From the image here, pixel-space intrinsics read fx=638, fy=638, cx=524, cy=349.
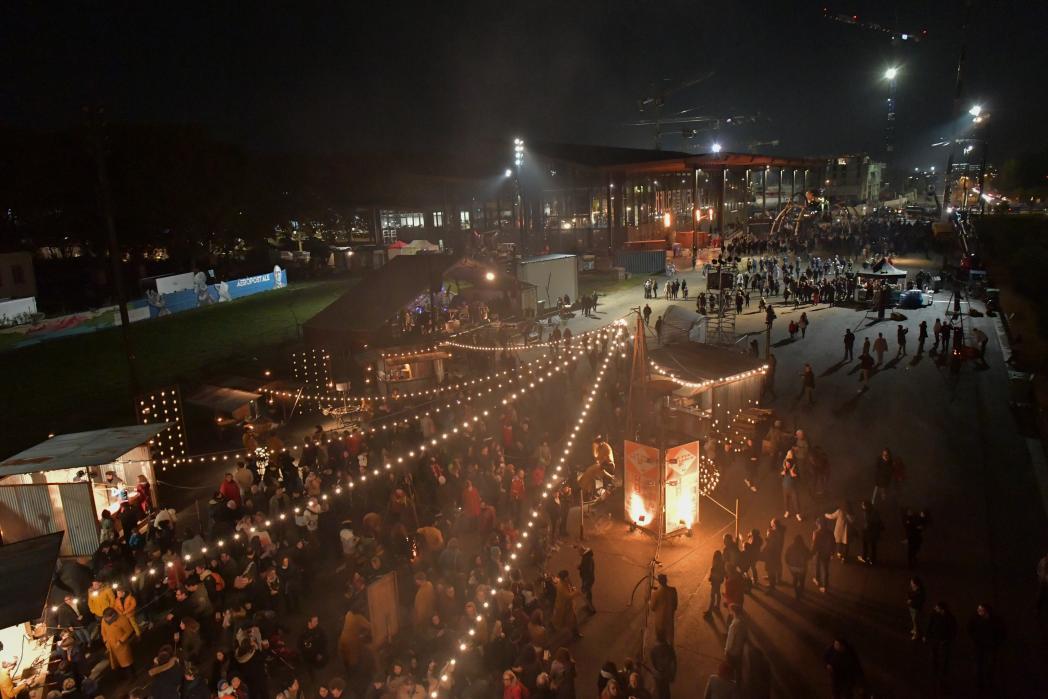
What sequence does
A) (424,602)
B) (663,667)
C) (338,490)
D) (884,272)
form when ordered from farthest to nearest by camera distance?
(884,272) → (338,490) → (424,602) → (663,667)

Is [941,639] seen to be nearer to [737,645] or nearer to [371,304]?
[737,645]

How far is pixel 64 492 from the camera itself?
9.67m

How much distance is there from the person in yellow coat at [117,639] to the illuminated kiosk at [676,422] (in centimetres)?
712

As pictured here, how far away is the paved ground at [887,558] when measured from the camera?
24.1 ft

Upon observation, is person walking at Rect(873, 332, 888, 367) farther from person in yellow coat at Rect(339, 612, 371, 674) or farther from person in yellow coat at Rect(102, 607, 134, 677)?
person in yellow coat at Rect(102, 607, 134, 677)

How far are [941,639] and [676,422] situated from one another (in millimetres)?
6373

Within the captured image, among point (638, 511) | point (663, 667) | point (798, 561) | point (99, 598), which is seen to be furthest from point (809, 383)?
point (99, 598)

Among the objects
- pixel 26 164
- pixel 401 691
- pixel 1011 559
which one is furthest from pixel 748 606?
pixel 26 164

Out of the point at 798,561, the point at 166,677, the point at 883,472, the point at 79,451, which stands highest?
the point at 79,451

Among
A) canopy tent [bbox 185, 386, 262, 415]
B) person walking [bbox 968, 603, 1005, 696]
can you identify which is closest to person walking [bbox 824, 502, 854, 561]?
person walking [bbox 968, 603, 1005, 696]

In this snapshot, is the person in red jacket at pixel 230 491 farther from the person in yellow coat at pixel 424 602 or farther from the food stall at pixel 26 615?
the person in yellow coat at pixel 424 602

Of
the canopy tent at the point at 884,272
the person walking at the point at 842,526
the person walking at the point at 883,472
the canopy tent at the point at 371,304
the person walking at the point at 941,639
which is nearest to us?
the person walking at the point at 941,639

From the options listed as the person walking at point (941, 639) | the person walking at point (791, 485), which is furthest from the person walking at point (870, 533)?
the person walking at point (941, 639)

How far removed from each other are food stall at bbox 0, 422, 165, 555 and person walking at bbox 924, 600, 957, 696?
11287mm
